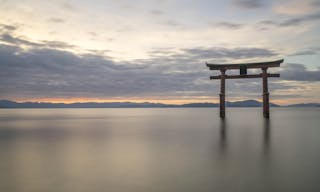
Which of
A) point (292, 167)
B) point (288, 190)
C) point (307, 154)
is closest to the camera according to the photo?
point (288, 190)

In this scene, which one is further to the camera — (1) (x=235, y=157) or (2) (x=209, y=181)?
(1) (x=235, y=157)

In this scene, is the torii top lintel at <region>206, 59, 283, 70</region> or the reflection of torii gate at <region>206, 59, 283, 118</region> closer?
the torii top lintel at <region>206, 59, 283, 70</region>

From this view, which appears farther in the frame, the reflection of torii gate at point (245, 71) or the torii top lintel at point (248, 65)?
the reflection of torii gate at point (245, 71)

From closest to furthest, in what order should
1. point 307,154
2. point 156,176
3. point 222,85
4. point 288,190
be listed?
point 288,190, point 156,176, point 307,154, point 222,85

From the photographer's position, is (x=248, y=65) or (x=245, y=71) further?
(x=245, y=71)

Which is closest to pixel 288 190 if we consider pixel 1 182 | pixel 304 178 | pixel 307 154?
pixel 304 178

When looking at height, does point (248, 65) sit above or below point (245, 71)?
above

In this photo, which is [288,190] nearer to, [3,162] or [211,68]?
[3,162]

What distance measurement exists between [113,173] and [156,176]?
5.10 ft

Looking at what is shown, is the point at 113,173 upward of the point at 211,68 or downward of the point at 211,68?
downward

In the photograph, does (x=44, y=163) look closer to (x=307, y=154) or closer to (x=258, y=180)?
(x=258, y=180)

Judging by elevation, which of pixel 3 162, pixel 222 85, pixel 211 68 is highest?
pixel 211 68

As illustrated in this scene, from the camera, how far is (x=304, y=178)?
8.62 metres

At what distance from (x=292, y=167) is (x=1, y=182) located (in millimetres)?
10013
